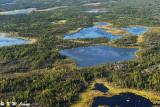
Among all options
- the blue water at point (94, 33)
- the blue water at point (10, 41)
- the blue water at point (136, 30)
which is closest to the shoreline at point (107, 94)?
the blue water at point (94, 33)

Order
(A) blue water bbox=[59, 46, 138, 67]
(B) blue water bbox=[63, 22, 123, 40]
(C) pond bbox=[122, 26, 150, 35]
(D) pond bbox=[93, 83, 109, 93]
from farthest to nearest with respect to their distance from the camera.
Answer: (C) pond bbox=[122, 26, 150, 35] → (B) blue water bbox=[63, 22, 123, 40] → (A) blue water bbox=[59, 46, 138, 67] → (D) pond bbox=[93, 83, 109, 93]

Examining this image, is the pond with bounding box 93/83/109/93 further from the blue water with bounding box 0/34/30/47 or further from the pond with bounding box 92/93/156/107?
the blue water with bounding box 0/34/30/47

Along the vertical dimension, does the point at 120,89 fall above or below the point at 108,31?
below

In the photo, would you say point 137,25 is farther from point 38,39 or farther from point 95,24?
point 38,39

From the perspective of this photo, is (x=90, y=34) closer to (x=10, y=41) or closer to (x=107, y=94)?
(x=10, y=41)

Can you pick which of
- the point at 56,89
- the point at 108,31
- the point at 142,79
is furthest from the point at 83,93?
the point at 108,31

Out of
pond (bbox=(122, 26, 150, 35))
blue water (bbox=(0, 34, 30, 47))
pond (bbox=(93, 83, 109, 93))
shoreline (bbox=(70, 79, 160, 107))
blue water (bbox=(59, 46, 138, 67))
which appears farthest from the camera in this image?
pond (bbox=(122, 26, 150, 35))

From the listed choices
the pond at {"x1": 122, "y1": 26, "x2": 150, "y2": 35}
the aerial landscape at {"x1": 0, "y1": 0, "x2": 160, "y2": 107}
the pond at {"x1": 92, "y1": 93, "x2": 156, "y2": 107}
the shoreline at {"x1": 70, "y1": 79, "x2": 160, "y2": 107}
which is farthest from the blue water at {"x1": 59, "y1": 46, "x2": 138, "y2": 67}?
the pond at {"x1": 122, "y1": 26, "x2": 150, "y2": 35}
